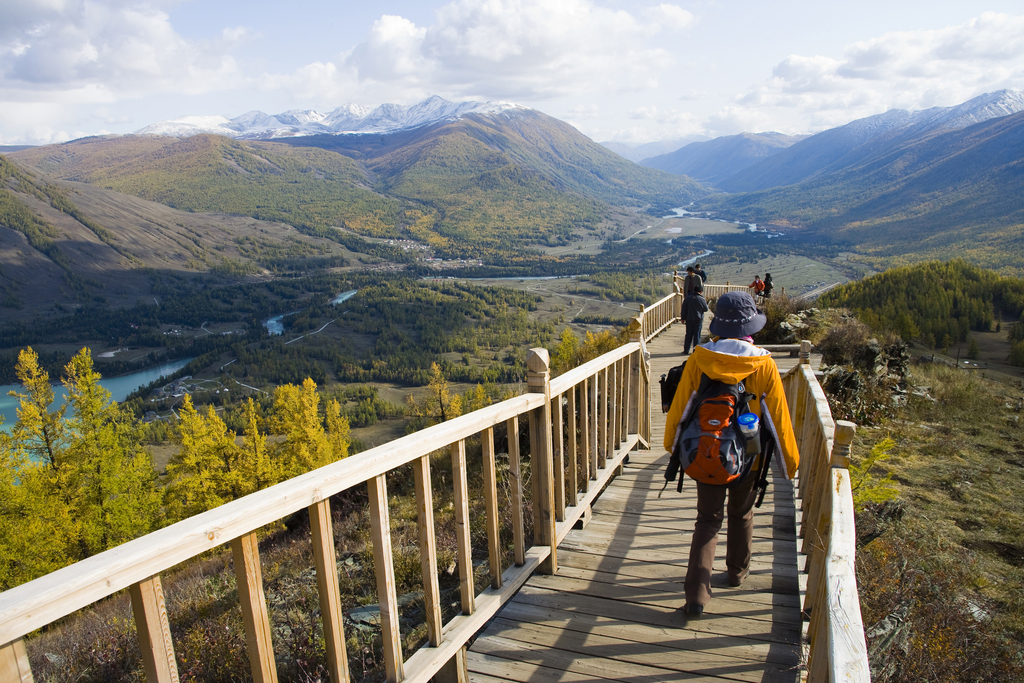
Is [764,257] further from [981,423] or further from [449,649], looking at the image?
[449,649]

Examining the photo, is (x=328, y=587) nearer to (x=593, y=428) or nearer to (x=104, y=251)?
(x=593, y=428)

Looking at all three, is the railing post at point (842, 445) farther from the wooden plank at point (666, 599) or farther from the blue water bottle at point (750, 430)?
the wooden plank at point (666, 599)

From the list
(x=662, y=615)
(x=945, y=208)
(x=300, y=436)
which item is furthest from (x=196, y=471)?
(x=945, y=208)

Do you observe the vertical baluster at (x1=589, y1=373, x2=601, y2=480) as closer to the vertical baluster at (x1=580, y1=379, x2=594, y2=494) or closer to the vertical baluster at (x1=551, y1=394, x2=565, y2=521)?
the vertical baluster at (x1=580, y1=379, x2=594, y2=494)

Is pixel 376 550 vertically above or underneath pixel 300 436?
above

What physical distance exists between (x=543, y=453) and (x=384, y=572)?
134 cm

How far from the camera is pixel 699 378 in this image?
282 cm

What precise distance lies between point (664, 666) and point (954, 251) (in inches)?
4449

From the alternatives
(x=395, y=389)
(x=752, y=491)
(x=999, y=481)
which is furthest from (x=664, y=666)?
(x=395, y=389)

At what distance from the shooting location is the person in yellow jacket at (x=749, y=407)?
273cm

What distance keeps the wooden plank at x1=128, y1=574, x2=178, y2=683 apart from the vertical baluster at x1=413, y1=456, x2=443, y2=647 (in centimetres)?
98

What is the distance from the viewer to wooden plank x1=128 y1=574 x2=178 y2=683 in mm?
1277

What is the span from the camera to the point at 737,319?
9.29ft

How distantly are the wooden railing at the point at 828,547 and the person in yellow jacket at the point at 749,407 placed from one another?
10.5 inches
